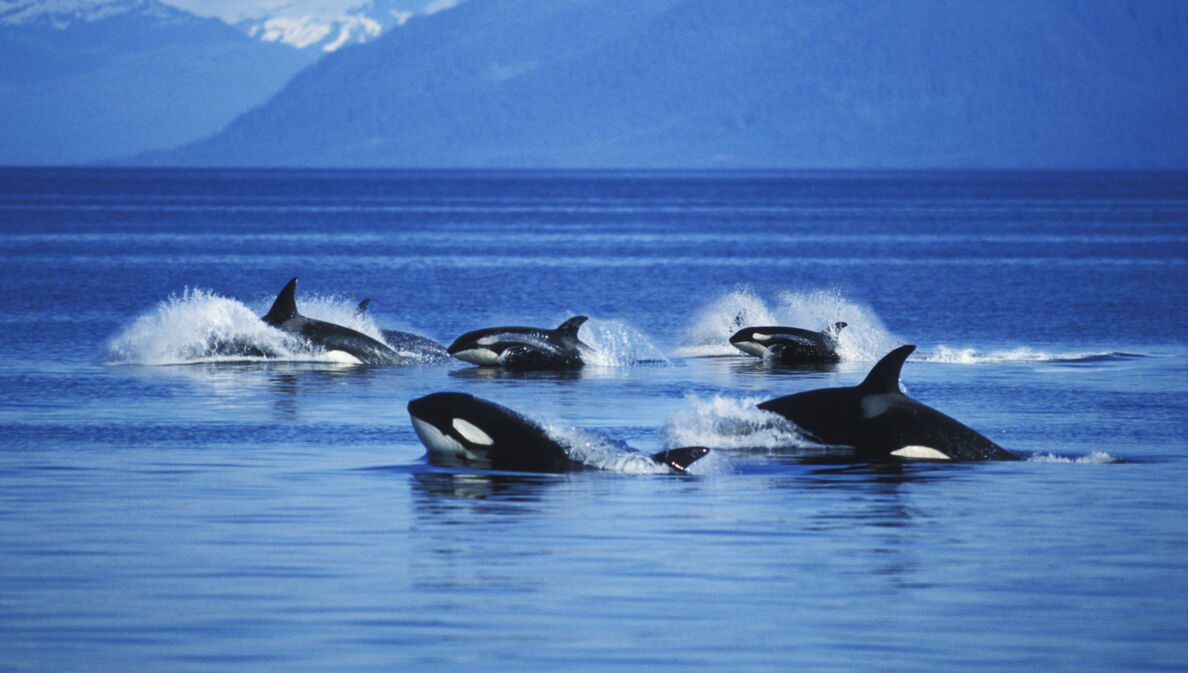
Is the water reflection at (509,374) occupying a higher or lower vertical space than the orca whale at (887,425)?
higher

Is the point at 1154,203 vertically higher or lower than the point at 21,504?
higher

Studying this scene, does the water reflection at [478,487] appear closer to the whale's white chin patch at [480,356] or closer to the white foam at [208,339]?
the whale's white chin patch at [480,356]

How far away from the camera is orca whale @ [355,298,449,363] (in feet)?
93.4

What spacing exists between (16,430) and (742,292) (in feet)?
117

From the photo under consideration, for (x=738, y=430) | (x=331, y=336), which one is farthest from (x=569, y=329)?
(x=738, y=430)

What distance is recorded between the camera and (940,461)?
17.0 metres

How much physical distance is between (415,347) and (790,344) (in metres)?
5.88

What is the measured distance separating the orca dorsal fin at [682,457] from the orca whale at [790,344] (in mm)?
12232

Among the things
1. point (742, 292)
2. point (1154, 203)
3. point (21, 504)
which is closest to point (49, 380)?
point (21, 504)

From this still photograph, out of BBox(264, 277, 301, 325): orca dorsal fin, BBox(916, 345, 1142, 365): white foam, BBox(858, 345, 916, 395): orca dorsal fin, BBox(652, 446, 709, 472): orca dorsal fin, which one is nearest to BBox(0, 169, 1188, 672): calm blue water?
BBox(916, 345, 1142, 365): white foam

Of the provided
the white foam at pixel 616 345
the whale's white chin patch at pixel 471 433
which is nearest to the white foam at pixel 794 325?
the white foam at pixel 616 345

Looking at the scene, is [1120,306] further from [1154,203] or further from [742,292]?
[1154,203]

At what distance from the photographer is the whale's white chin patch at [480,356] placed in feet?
88.8

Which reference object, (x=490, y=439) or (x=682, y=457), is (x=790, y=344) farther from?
(x=490, y=439)
